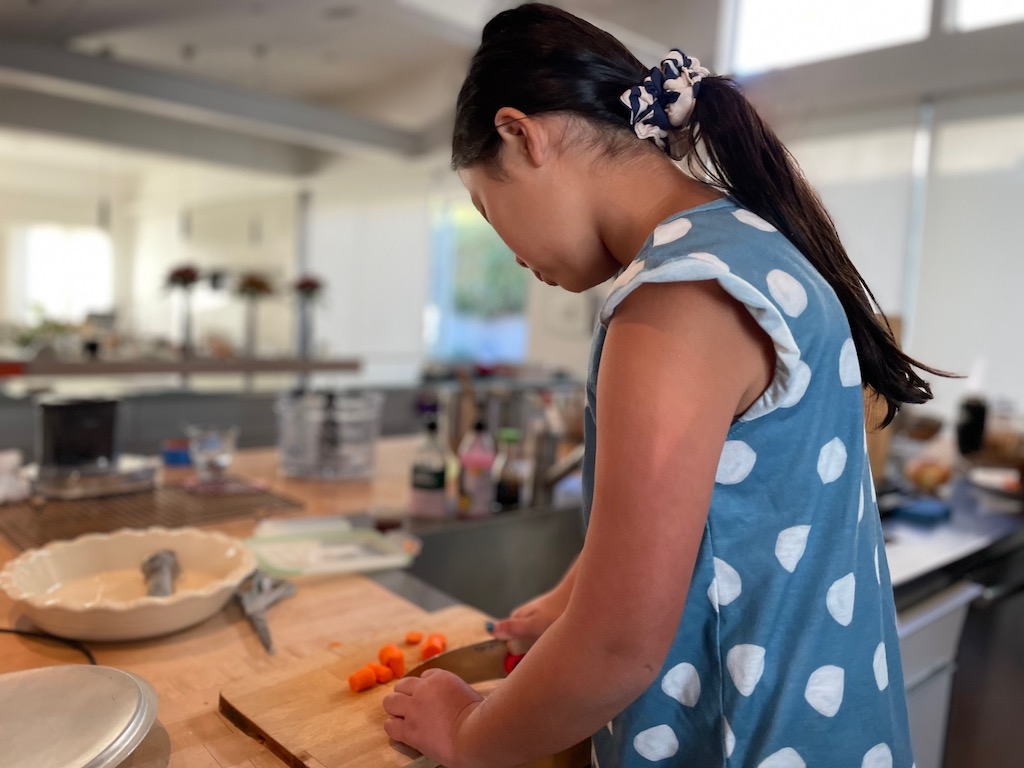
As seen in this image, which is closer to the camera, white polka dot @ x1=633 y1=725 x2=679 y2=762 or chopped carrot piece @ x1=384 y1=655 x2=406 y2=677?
white polka dot @ x1=633 y1=725 x2=679 y2=762

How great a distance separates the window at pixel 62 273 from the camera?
545 centimetres

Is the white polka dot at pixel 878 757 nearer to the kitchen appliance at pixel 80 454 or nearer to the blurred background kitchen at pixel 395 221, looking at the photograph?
the blurred background kitchen at pixel 395 221

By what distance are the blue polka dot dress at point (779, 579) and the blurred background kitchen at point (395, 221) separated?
92 centimetres

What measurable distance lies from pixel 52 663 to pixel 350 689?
0.35 metres

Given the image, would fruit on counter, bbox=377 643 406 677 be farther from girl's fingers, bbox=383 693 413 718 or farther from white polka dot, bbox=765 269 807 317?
white polka dot, bbox=765 269 807 317

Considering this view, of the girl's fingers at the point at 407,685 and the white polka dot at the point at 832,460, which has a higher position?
the white polka dot at the point at 832,460

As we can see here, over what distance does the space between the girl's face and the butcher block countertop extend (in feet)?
1.49

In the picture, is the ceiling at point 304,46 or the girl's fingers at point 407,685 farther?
the ceiling at point 304,46

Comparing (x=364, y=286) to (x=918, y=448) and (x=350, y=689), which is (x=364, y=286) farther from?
(x=350, y=689)

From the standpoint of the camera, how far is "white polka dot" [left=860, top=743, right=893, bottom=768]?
611 millimetres

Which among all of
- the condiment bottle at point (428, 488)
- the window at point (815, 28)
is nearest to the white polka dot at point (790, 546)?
the condiment bottle at point (428, 488)

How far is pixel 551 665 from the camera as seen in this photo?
1.77 ft

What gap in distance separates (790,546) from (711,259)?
227mm

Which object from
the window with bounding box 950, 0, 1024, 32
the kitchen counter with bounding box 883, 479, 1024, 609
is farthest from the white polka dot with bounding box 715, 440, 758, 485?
the window with bounding box 950, 0, 1024, 32
